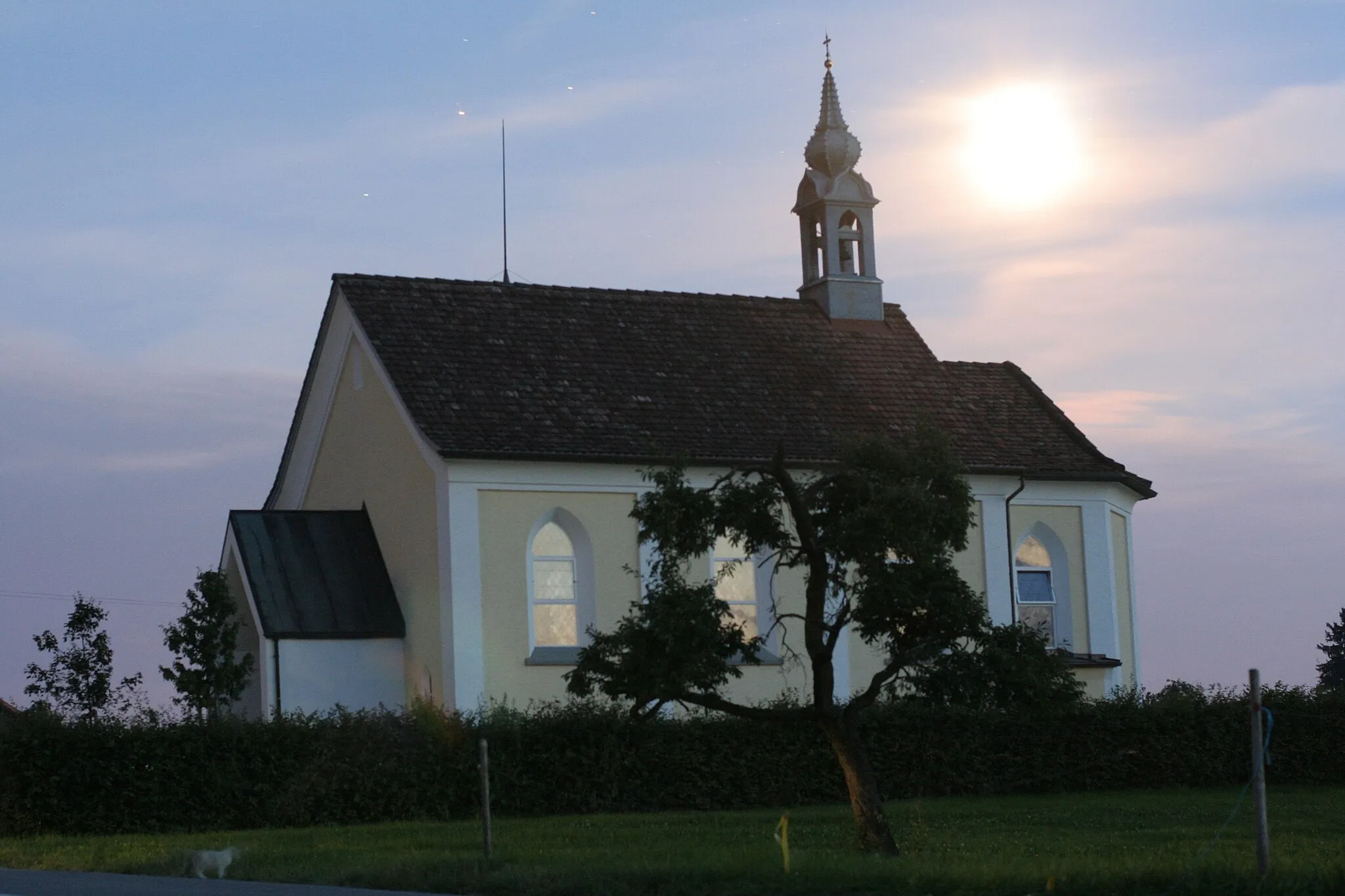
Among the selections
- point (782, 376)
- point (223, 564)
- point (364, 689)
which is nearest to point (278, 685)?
point (364, 689)

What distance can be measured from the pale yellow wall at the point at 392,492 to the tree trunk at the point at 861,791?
12.2m

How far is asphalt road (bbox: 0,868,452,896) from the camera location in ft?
49.0

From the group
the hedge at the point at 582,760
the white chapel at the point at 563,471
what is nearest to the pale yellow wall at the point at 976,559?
the white chapel at the point at 563,471

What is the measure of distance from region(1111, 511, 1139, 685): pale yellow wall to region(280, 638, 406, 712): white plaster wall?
1499 centimetres

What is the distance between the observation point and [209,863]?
57.6ft

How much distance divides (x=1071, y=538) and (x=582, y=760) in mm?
14109

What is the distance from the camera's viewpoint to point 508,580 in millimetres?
31484

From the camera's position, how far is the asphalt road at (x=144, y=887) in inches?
587

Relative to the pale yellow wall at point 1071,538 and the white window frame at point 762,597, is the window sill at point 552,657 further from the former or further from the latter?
the pale yellow wall at point 1071,538

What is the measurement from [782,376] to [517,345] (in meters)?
5.63

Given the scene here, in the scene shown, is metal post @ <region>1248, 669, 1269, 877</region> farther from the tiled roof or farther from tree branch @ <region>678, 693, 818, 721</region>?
the tiled roof

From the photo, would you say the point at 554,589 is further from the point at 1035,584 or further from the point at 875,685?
Result: the point at 875,685

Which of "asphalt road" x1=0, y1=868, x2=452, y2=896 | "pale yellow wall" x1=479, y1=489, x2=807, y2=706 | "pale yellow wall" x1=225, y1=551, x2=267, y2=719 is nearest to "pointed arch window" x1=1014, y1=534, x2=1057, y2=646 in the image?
"pale yellow wall" x1=479, y1=489, x2=807, y2=706

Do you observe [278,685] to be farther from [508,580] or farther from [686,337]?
[686,337]
